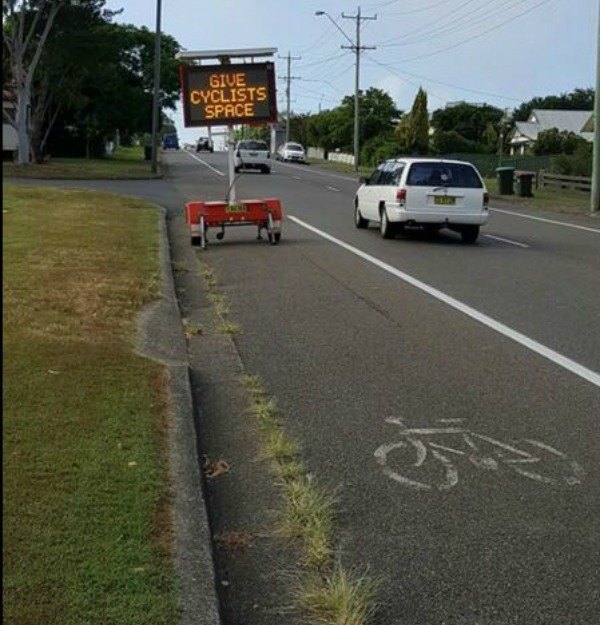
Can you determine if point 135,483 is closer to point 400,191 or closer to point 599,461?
point 599,461

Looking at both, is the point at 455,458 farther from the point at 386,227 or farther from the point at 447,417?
the point at 386,227

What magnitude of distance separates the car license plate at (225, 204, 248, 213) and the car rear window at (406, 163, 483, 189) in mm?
3423

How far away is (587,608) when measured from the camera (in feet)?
13.0

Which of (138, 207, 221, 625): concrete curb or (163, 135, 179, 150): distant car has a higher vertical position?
(163, 135, 179, 150): distant car

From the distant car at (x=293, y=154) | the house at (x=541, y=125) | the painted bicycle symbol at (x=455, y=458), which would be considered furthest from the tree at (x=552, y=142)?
the painted bicycle symbol at (x=455, y=458)

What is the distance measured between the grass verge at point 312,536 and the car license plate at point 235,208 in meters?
10.8

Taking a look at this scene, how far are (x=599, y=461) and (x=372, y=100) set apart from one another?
9568 cm

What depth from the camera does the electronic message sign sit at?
682 inches

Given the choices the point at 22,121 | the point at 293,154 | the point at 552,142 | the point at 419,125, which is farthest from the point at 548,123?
the point at 22,121

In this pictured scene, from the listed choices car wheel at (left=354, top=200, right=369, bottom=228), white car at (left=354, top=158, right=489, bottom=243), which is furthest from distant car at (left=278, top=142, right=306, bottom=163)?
white car at (left=354, top=158, right=489, bottom=243)

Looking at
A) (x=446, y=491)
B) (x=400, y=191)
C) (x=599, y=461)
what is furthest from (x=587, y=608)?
(x=400, y=191)

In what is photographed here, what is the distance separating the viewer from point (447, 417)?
22.0 feet

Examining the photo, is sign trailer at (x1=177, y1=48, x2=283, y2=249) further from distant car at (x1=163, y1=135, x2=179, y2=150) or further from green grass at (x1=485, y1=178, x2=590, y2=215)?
distant car at (x1=163, y1=135, x2=179, y2=150)

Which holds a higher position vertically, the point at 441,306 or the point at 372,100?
the point at 372,100
